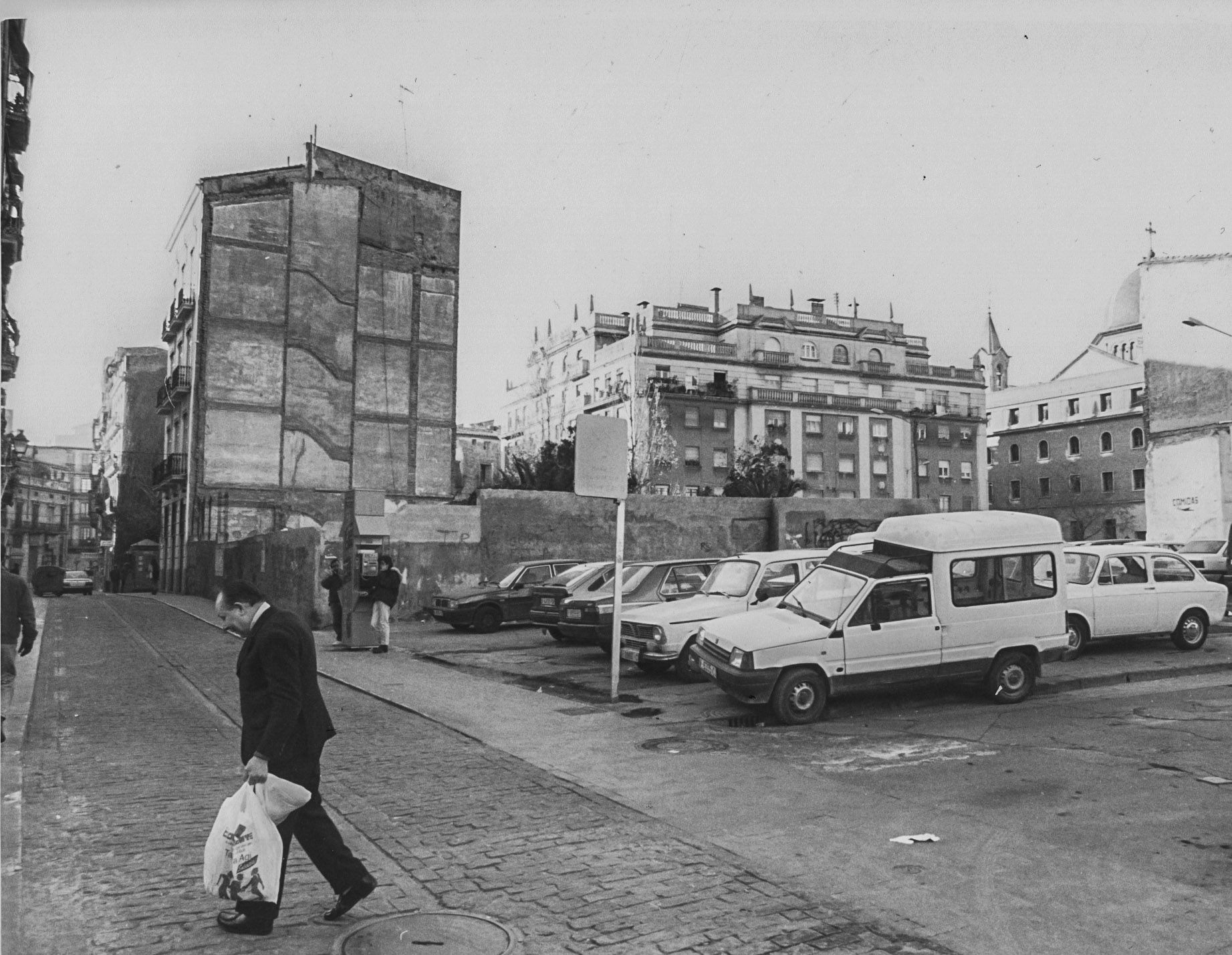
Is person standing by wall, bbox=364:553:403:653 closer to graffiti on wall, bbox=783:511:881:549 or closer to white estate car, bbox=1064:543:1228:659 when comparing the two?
white estate car, bbox=1064:543:1228:659

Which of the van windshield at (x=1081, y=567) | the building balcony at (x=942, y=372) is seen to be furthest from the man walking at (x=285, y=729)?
the building balcony at (x=942, y=372)

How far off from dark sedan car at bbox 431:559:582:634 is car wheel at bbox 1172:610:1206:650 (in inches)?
428

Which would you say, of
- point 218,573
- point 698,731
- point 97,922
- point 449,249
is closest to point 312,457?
point 218,573

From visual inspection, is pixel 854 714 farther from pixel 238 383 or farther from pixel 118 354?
pixel 118 354

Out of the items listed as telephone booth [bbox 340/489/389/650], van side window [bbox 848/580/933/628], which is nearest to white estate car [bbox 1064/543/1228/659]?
van side window [bbox 848/580/933/628]

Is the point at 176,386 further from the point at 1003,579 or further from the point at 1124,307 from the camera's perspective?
the point at 1124,307

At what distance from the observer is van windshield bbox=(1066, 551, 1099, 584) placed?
13.7m

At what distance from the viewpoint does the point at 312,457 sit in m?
39.3

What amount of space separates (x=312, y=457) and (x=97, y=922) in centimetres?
3618

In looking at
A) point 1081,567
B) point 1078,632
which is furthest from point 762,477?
point 1078,632

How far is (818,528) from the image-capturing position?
26.7m

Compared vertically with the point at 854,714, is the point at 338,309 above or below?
above

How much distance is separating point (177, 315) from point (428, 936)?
41.4 meters

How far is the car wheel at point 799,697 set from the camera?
965 centimetres
